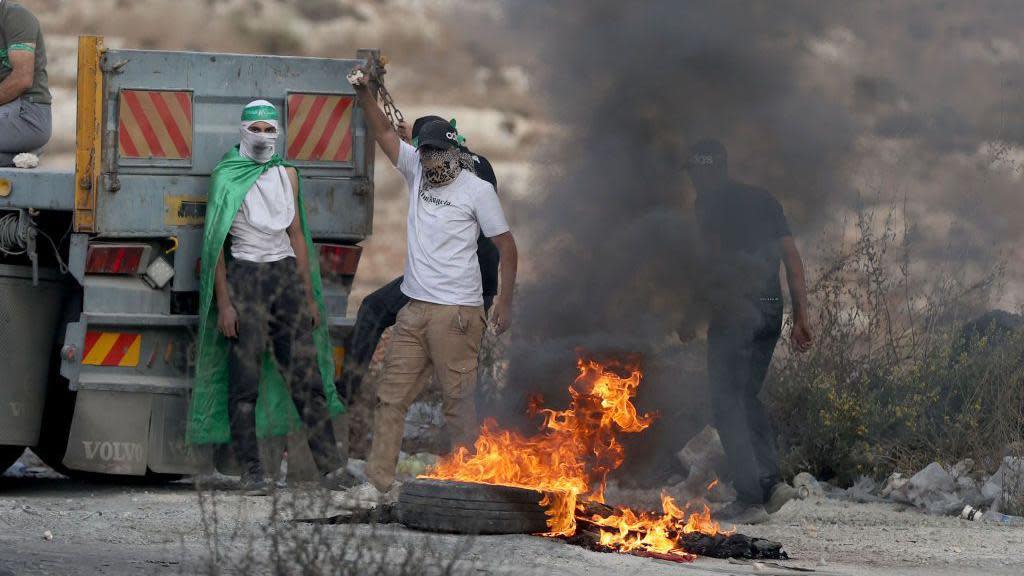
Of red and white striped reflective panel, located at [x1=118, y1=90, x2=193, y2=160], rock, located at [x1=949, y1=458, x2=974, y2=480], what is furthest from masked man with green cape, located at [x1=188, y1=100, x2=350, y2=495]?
rock, located at [x1=949, y1=458, x2=974, y2=480]

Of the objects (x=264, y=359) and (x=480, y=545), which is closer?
(x=480, y=545)

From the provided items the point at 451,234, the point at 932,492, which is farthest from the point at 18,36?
the point at 932,492

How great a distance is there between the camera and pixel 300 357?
25.4 ft

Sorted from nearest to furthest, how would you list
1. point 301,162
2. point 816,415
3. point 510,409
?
1. point 510,409
2. point 301,162
3. point 816,415

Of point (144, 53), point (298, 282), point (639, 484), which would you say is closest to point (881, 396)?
point (639, 484)

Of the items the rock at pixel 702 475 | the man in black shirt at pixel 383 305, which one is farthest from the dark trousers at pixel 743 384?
the man in black shirt at pixel 383 305

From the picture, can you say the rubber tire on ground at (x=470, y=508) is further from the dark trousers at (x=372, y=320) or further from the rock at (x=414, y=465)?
the rock at (x=414, y=465)

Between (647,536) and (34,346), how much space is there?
364 centimetres

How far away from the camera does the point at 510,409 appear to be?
7.66 meters

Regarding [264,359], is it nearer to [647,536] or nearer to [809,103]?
A: [647,536]

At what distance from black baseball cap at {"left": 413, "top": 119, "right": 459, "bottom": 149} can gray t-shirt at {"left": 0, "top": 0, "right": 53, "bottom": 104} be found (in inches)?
97.0

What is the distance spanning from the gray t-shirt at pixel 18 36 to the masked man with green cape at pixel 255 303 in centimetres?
127

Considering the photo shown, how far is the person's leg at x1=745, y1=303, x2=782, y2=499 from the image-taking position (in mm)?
8102

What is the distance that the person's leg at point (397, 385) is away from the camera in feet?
24.1
